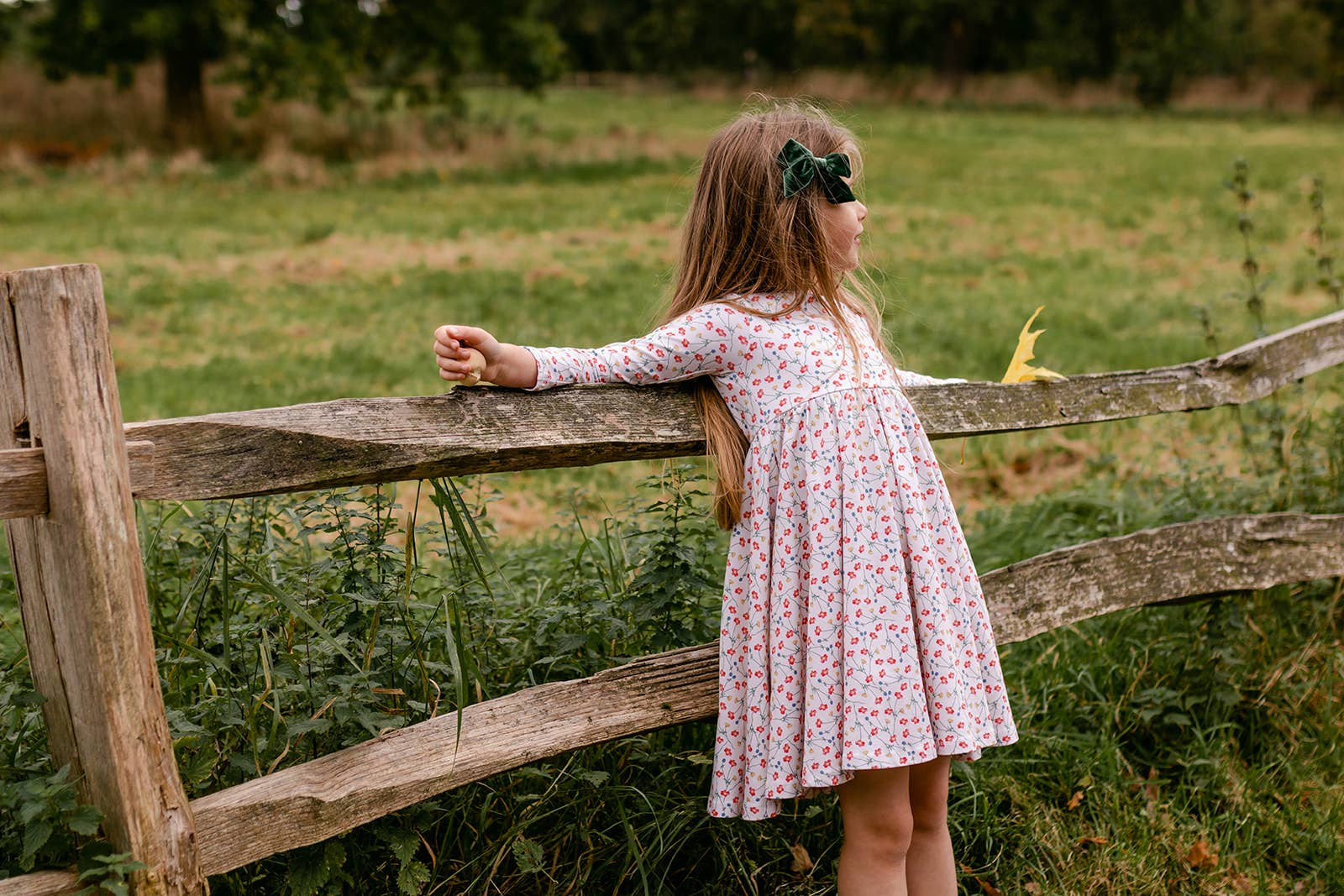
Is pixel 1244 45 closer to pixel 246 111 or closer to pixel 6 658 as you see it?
pixel 246 111

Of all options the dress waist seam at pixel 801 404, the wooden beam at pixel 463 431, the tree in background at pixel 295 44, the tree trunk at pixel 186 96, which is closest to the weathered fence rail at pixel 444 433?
the wooden beam at pixel 463 431

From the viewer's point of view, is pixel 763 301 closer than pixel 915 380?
Yes

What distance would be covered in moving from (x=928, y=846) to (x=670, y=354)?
1.19 meters

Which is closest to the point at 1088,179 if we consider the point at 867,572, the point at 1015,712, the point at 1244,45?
the point at 1015,712

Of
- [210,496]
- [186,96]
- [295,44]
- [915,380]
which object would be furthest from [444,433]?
[186,96]

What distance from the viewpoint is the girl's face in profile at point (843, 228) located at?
2.56m

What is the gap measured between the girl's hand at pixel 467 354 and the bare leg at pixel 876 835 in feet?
3.57

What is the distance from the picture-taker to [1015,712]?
3541 millimetres

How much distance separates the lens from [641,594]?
3.03m

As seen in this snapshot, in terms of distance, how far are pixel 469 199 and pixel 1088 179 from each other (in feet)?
29.6

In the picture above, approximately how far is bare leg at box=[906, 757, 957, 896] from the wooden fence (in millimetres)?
494

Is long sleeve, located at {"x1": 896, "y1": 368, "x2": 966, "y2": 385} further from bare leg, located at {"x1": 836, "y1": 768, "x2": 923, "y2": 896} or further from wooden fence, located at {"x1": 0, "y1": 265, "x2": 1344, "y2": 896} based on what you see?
bare leg, located at {"x1": 836, "y1": 768, "x2": 923, "y2": 896}

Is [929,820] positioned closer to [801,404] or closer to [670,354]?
[801,404]

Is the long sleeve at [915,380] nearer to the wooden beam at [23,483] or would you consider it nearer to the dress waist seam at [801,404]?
the dress waist seam at [801,404]
